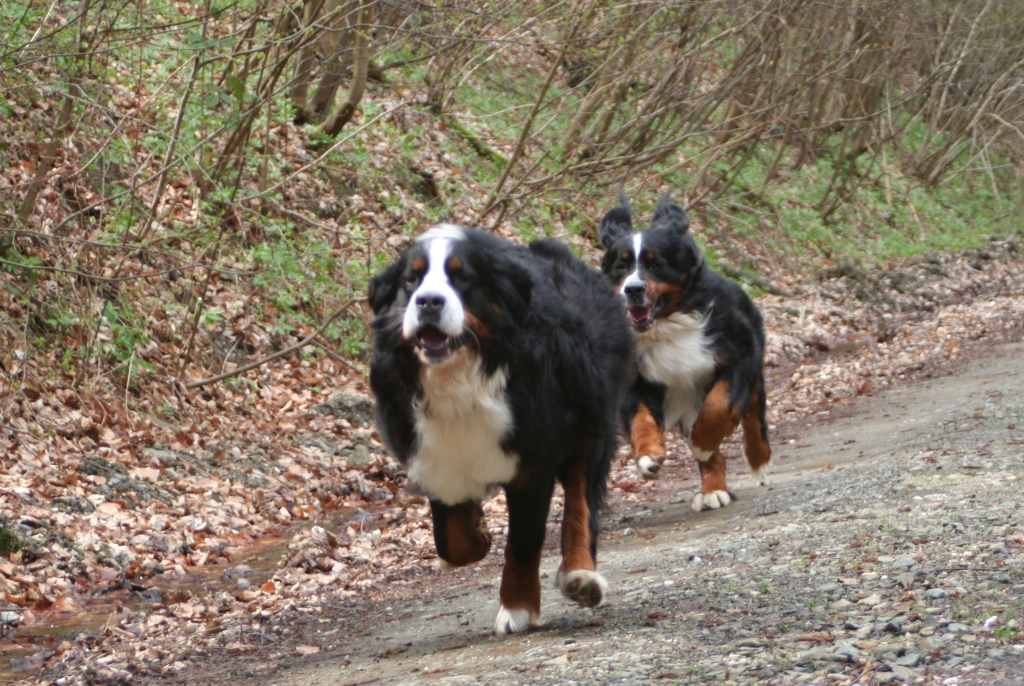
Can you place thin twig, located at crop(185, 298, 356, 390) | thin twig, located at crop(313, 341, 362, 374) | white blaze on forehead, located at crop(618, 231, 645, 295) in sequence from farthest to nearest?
thin twig, located at crop(313, 341, 362, 374)
thin twig, located at crop(185, 298, 356, 390)
white blaze on forehead, located at crop(618, 231, 645, 295)

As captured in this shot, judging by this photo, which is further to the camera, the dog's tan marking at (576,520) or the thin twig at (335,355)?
the thin twig at (335,355)

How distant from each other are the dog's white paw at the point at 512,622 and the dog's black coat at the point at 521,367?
21 cm

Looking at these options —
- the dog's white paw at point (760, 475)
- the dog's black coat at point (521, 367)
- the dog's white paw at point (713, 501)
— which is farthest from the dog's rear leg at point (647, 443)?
the dog's black coat at point (521, 367)

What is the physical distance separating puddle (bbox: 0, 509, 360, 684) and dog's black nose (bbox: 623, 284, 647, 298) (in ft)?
8.70

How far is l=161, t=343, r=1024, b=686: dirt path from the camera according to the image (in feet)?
10.9

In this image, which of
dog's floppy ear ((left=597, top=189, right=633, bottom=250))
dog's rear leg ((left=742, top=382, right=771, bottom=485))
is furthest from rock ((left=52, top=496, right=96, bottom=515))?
dog's rear leg ((left=742, top=382, right=771, bottom=485))

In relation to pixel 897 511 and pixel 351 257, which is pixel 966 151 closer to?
pixel 351 257

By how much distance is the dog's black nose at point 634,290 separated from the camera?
6957mm

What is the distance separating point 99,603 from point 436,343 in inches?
105

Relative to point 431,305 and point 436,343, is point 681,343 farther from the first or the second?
point 431,305

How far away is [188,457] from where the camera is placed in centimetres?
779

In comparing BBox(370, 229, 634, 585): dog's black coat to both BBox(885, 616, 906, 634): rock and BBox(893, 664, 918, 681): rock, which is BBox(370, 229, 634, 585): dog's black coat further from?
BBox(893, 664, 918, 681): rock

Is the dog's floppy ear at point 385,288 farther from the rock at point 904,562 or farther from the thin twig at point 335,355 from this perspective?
the thin twig at point 335,355

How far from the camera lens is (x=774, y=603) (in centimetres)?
405
